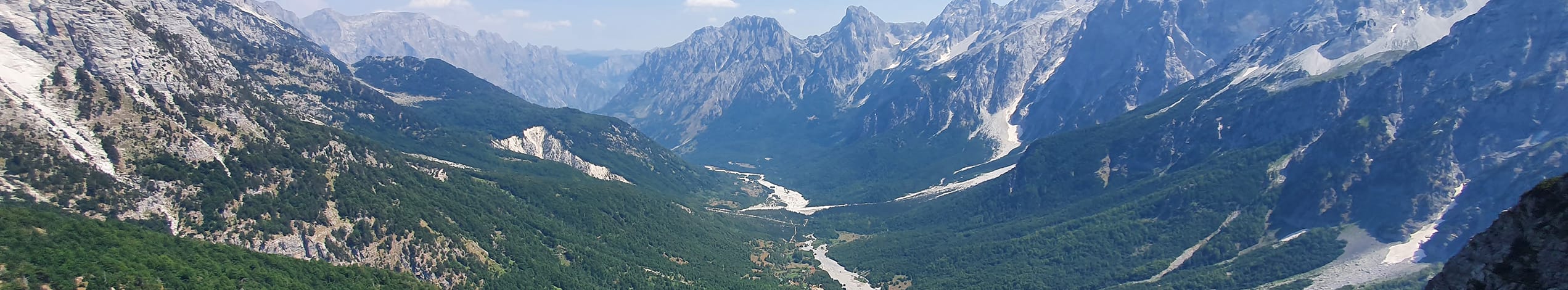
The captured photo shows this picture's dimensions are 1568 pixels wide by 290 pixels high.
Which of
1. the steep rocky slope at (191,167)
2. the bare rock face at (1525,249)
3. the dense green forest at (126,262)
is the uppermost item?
the bare rock face at (1525,249)

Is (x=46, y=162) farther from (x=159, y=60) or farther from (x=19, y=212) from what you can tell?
(x=159, y=60)

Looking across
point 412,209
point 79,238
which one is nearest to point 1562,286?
point 79,238

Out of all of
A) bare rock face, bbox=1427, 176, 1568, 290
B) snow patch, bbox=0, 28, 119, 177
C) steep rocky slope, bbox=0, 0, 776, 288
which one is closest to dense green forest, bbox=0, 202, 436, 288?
steep rocky slope, bbox=0, 0, 776, 288

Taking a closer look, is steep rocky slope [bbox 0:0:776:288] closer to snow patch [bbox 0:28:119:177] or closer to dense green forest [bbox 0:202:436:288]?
snow patch [bbox 0:28:119:177]

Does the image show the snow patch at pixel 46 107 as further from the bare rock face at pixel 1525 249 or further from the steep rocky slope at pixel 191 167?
the bare rock face at pixel 1525 249

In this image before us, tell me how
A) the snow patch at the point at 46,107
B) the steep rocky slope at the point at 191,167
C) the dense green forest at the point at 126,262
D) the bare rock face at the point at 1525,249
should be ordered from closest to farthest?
the bare rock face at the point at 1525,249 < the dense green forest at the point at 126,262 < the steep rocky slope at the point at 191,167 < the snow patch at the point at 46,107

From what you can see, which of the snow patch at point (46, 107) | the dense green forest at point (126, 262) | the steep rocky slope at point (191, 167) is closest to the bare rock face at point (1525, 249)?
the dense green forest at point (126, 262)
